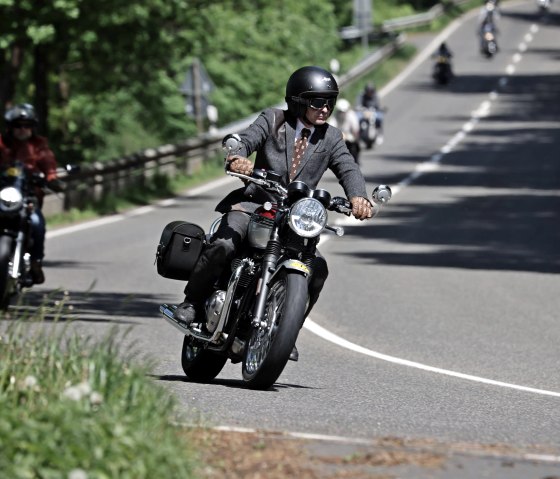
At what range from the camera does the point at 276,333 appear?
852cm

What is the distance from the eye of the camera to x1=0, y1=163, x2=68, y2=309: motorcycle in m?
13.4

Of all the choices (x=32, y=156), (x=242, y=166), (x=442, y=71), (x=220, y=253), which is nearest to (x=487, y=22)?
(x=442, y=71)

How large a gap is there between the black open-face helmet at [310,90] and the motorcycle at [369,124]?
3566 centimetres

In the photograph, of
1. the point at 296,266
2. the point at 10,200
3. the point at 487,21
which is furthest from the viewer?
the point at 487,21

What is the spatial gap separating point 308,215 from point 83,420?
131 inches

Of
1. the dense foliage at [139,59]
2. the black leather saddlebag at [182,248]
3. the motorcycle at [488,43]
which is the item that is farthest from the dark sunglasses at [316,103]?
the motorcycle at [488,43]

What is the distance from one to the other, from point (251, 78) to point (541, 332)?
137ft

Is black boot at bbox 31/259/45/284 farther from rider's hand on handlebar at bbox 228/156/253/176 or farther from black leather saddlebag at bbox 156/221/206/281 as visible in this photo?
rider's hand on handlebar at bbox 228/156/253/176

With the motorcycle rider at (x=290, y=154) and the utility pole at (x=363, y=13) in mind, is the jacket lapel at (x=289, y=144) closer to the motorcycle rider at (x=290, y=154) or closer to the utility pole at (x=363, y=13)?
the motorcycle rider at (x=290, y=154)

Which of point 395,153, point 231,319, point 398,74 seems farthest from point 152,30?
point 398,74

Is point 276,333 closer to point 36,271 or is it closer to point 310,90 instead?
point 310,90

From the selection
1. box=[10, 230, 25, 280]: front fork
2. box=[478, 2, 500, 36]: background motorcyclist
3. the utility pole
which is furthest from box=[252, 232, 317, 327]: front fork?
box=[478, 2, 500, 36]: background motorcyclist

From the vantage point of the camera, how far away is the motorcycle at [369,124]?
148 ft

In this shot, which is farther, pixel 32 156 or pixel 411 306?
pixel 411 306
